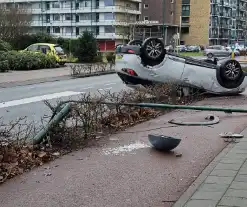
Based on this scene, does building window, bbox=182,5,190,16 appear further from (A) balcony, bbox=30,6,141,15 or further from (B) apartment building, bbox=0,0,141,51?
(A) balcony, bbox=30,6,141,15

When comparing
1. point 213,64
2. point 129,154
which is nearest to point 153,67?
point 213,64

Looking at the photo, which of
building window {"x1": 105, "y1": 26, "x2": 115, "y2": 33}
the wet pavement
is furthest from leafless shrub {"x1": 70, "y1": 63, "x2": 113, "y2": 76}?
A: building window {"x1": 105, "y1": 26, "x2": 115, "y2": 33}

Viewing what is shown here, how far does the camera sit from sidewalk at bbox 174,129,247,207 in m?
4.43

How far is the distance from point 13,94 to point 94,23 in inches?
3203

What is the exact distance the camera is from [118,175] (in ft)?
18.2

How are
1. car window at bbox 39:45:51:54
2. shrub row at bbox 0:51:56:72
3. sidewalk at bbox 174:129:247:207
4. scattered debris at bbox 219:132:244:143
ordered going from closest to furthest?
sidewalk at bbox 174:129:247:207 < scattered debris at bbox 219:132:244:143 < shrub row at bbox 0:51:56:72 < car window at bbox 39:45:51:54

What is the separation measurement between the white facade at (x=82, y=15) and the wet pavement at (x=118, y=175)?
81.0m

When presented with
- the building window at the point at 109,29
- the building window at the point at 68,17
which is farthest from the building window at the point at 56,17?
the building window at the point at 109,29

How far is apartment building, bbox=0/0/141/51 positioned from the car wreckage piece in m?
70.8

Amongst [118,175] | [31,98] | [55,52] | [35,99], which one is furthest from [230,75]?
[55,52]

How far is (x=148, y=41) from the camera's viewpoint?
506 inches

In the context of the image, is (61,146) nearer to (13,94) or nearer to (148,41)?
(148,41)

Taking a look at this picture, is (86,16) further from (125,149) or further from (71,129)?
(125,149)

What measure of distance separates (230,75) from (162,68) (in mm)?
2369
